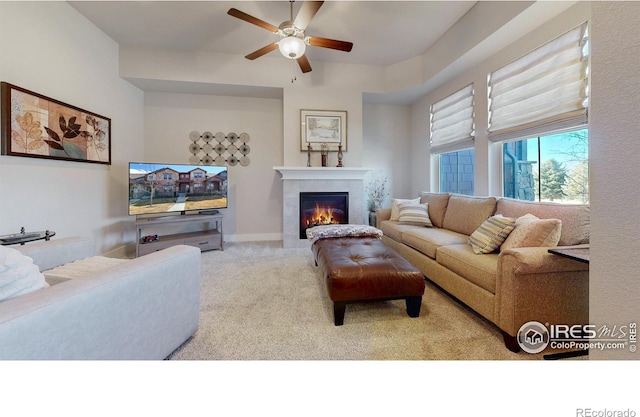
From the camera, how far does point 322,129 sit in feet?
13.3

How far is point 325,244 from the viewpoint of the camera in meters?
2.38

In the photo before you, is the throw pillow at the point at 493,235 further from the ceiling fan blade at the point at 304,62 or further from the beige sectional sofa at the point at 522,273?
the ceiling fan blade at the point at 304,62

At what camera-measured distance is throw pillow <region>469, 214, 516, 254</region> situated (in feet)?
6.09

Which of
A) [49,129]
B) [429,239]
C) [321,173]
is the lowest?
[429,239]

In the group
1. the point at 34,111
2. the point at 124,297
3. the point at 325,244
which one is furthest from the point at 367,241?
the point at 34,111

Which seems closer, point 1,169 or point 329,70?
point 1,169

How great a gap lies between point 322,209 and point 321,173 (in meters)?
0.61

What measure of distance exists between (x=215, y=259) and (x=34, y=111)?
88.6 inches

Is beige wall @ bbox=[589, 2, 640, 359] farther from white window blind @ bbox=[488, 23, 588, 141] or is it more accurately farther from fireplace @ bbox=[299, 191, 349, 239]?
fireplace @ bbox=[299, 191, 349, 239]

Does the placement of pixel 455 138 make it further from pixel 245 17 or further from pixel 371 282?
pixel 245 17

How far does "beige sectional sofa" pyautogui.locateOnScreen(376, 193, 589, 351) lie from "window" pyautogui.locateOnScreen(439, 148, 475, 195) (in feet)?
4.13

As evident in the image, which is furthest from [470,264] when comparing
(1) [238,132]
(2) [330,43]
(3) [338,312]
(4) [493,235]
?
(1) [238,132]

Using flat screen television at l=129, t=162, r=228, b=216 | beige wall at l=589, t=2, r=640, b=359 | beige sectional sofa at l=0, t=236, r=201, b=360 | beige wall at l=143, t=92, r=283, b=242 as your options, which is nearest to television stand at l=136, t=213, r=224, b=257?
flat screen television at l=129, t=162, r=228, b=216

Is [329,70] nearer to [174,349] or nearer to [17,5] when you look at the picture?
[17,5]
